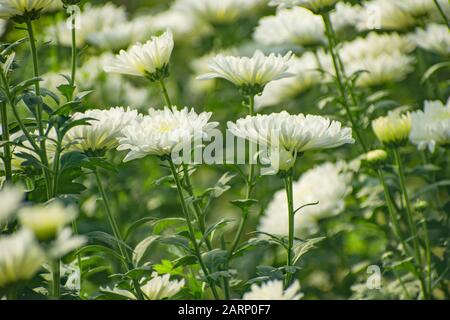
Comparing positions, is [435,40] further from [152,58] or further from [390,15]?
[152,58]

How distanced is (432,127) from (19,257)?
112cm

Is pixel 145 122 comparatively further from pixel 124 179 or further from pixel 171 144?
pixel 124 179

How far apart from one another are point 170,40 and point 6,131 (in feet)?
1.17

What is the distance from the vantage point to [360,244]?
104 inches

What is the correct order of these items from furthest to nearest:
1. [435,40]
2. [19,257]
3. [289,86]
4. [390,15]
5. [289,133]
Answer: [289,86], [390,15], [435,40], [289,133], [19,257]

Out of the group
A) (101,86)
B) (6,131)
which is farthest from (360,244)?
(6,131)

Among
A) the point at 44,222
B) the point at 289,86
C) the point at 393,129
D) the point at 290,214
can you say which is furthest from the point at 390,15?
the point at 44,222

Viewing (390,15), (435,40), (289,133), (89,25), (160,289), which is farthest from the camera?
(89,25)

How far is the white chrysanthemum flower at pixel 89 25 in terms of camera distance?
2.60m

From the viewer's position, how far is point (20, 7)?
4.40ft

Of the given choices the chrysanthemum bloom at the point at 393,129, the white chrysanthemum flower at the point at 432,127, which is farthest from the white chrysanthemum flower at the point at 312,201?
the chrysanthemum bloom at the point at 393,129

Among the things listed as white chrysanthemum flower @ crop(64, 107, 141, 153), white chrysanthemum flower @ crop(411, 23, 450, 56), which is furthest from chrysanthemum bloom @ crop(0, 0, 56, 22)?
white chrysanthemum flower @ crop(411, 23, 450, 56)

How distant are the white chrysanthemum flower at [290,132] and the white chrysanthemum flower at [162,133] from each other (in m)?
0.07

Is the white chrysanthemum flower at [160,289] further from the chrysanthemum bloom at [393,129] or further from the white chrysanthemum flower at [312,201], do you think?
the white chrysanthemum flower at [312,201]
